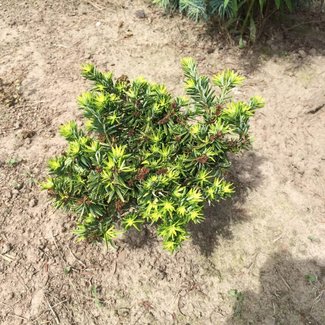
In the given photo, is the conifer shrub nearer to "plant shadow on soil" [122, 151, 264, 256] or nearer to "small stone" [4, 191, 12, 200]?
"plant shadow on soil" [122, 151, 264, 256]

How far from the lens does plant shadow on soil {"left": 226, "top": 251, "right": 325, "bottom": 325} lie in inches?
107

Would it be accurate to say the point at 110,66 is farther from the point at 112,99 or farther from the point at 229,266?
the point at 229,266

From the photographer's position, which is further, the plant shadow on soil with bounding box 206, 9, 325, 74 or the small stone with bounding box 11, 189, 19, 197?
the plant shadow on soil with bounding box 206, 9, 325, 74

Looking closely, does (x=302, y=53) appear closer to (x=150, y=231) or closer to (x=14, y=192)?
(x=150, y=231)

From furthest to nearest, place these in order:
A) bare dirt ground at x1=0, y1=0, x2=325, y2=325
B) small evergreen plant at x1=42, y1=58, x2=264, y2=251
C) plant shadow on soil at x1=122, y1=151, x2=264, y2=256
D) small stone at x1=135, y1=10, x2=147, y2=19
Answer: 1. small stone at x1=135, y1=10, x2=147, y2=19
2. plant shadow on soil at x1=122, y1=151, x2=264, y2=256
3. bare dirt ground at x1=0, y1=0, x2=325, y2=325
4. small evergreen plant at x1=42, y1=58, x2=264, y2=251

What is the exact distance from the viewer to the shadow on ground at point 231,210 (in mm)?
2982

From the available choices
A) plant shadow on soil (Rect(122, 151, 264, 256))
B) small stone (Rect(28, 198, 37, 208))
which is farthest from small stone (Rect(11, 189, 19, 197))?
plant shadow on soil (Rect(122, 151, 264, 256))

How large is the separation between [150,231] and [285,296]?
1.22 meters

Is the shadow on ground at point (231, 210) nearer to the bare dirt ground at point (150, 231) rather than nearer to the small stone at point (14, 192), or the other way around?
the bare dirt ground at point (150, 231)

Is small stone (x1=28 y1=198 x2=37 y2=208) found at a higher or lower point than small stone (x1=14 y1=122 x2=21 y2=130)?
lower

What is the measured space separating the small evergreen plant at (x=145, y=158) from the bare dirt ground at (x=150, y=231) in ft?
2.00

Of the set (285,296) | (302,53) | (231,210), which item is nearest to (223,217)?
(231,210)

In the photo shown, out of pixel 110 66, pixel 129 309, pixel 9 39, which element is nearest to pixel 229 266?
pixel 129 309

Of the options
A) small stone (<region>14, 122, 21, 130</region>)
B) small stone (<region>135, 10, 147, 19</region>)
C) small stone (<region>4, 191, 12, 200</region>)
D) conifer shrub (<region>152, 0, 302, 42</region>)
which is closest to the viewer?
small stone (<region>4, 191, 12, 200</region>)
